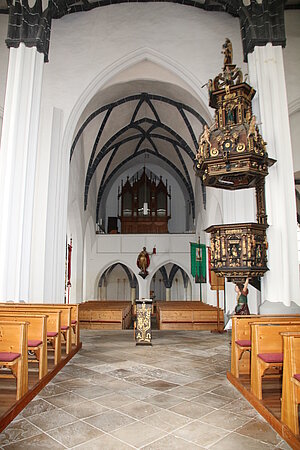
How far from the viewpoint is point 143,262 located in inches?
699

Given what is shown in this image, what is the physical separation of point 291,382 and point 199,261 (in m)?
12.3

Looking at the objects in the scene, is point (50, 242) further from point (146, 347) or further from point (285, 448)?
point (285, 448)

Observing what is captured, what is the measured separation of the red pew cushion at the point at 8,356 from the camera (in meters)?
3.74

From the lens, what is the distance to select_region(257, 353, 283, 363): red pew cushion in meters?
3.80

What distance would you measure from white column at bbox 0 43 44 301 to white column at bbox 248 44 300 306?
4606 millimetres

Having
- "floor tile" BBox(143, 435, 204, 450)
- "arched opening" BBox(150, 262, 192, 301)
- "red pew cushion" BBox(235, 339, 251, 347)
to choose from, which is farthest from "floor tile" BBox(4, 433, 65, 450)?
"arched opening" BBox(150, 262, 192, 301)

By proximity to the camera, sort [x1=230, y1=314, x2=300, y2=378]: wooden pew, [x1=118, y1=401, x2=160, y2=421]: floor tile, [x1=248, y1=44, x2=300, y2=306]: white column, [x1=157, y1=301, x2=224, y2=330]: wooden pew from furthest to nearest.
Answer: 1. [x1=157, y1=301, x2=224, y2=330]: wooden pew
2. [x1=248, y1=44, x2=300, y2=306]: white column
3. [x1=230, y1=314, x2=300, y2=378]: wooden pew
4. [x1=118, y1=401, x2=160, y2=421]: floor tile

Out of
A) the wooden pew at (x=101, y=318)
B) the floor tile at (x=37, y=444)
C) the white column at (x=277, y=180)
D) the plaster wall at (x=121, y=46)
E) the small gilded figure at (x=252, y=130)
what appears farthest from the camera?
the wooden pew at (x=101, y=318)

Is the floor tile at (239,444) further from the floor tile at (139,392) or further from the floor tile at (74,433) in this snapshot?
the floor tile at (139,392)

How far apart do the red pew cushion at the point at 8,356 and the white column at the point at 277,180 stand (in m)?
4.69

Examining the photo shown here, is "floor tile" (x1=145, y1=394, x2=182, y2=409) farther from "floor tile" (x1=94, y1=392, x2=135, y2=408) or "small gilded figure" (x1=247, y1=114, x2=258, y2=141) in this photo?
"small gilded figure" (x1=247, y1=114, x2=258, y2=141)

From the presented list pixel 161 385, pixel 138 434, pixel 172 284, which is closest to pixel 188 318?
pixel 161 385

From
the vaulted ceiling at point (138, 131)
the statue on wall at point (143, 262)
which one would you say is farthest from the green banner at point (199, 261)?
the vaulted ceiling at point (138, 131)

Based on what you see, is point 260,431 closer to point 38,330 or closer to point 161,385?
point 161,385
